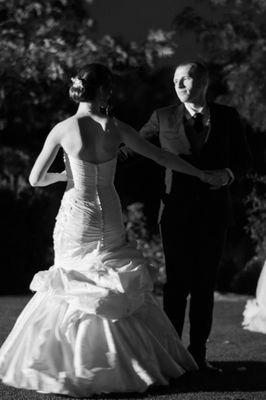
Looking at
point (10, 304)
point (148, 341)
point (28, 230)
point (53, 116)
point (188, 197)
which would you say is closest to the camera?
point (148, 341)

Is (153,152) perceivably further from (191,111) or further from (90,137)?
(191,111)

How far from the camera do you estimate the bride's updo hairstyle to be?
4.61 meters

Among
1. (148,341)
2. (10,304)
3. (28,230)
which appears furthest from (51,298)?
(28,230)

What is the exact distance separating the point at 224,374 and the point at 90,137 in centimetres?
183

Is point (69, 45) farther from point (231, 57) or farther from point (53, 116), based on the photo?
point (231, 57)

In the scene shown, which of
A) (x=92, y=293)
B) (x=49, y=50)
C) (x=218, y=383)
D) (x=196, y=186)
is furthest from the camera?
(x=49, y=50)

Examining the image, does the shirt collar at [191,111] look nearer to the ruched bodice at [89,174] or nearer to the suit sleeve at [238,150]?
the suit sleeve at [238,150]

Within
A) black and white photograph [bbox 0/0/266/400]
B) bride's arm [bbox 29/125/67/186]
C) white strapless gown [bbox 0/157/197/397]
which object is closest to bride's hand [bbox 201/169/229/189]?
black and white photograph [bbox 0/0/266/400]

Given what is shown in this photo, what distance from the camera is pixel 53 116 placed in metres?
11.6

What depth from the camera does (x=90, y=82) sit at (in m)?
4.61

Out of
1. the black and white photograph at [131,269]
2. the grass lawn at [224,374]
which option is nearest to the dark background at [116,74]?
the grass lawn at [224,374]

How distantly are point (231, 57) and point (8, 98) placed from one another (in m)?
3.18

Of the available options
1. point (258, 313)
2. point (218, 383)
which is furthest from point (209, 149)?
point (258, 313)

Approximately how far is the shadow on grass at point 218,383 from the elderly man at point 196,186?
525 millimetres
